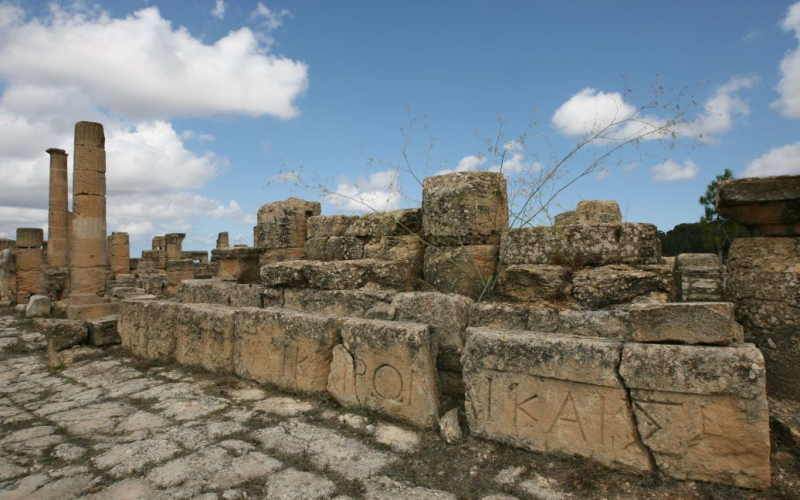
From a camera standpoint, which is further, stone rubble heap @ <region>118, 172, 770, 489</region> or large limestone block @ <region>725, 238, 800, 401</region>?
large limestone block @ <region>725, 238, 800, 401</region>

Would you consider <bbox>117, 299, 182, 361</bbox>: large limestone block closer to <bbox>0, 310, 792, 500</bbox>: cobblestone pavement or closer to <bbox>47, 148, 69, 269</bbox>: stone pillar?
<bbox>0, 310, 792, 500</bbox>: cobblestone pavement

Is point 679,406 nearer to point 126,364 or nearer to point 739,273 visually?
point 739,273

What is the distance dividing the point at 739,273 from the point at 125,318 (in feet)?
22.6

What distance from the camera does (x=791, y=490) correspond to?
244cm

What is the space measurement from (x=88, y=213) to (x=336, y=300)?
838 centimetres

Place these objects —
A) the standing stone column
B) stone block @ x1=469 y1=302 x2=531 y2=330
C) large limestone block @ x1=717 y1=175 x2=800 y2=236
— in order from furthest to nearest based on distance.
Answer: the standing stone column → stone block @ x1=469 y1=302 x2=531 y2=330 → large limestone block @ x1=717 y1=175 x2=800 y2=236

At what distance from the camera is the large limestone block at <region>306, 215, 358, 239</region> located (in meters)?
5.59

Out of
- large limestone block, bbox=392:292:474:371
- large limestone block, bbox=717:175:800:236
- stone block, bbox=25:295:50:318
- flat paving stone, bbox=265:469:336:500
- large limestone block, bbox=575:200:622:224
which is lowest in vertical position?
flat paving stone, bbox=265:469:336:500

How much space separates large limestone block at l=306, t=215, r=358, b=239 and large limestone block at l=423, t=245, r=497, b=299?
1.55m

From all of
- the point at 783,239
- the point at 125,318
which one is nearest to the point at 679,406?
the point at 783,239

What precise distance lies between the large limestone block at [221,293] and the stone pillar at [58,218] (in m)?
11.3

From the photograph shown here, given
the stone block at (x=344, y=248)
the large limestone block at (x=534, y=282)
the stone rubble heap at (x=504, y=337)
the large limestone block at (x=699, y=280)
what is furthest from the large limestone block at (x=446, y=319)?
the large limestone block at (x=699, y=280)

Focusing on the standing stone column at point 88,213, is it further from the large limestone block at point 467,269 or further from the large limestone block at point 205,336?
the large limestone block at point 467,269

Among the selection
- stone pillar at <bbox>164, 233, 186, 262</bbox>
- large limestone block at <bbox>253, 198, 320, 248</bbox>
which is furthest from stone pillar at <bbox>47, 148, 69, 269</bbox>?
large limestone block at <bbox>253, 198, 320, 248</bbox>
